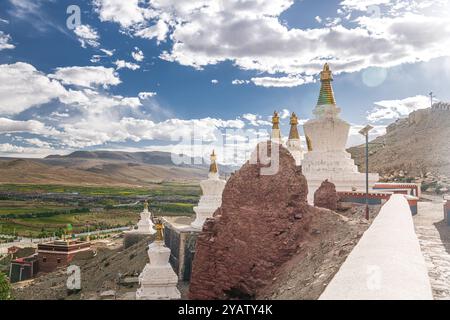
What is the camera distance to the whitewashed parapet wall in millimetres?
5031

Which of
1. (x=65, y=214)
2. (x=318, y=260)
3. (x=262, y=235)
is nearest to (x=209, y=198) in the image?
(x=262, y=235)

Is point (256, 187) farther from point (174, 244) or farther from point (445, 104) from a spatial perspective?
point (445, 104)

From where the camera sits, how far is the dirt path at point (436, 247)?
24.8ft

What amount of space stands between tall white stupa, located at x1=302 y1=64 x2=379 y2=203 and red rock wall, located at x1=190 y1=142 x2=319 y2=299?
649 centimetres

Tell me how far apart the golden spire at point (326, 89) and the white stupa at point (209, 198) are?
7611 millimetres

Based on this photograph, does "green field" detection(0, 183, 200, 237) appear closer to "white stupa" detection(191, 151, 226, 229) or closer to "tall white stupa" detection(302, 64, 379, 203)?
"white stupa" detection(191, 151, 226, 229)

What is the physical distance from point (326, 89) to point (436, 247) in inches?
498

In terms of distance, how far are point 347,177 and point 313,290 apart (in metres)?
12.1

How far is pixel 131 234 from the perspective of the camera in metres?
36.1

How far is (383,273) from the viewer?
18.9ft

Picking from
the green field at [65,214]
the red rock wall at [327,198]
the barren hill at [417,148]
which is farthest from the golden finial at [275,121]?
the green field at [65,214]

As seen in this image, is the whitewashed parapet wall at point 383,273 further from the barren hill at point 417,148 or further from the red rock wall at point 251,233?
the barren hill at point 417,148
